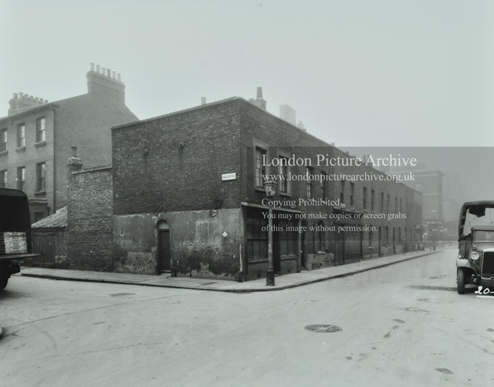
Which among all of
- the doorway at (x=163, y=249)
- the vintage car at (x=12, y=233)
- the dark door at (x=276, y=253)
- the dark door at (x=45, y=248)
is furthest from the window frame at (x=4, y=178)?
the dark door at (x=276, y=253)

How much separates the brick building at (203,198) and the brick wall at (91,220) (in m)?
0.05

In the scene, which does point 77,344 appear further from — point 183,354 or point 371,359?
point 371,359

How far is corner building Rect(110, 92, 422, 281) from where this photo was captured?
16.5 m

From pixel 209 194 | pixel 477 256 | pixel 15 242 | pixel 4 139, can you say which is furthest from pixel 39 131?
pixel 477 256

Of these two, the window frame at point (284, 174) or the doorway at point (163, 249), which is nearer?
the doorway at point (163, 249)

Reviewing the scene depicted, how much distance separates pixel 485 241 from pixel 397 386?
10.2 m

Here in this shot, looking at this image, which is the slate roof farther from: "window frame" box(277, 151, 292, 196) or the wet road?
"window frame" box(277, 151, 292, 196)

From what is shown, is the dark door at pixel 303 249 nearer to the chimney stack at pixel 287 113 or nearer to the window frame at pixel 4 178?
the chimney stack at pixel 287 113

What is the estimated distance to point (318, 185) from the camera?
77.0 ft

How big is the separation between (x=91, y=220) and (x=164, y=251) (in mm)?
5124

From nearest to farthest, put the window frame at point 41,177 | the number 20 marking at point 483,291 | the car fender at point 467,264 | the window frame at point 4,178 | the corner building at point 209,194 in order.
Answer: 1. the car fender at point 467,264
2. the number 20 marking at point 483,291
3. the corner building at point 209,194
4. the window frame at point 41,177
5. the window frame at point 4,178

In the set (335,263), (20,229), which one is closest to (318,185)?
(335,263)

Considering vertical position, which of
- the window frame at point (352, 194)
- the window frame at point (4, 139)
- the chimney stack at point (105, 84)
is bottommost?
the window frame at point (352, 194)

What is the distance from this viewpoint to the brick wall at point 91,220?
67.4 feet
